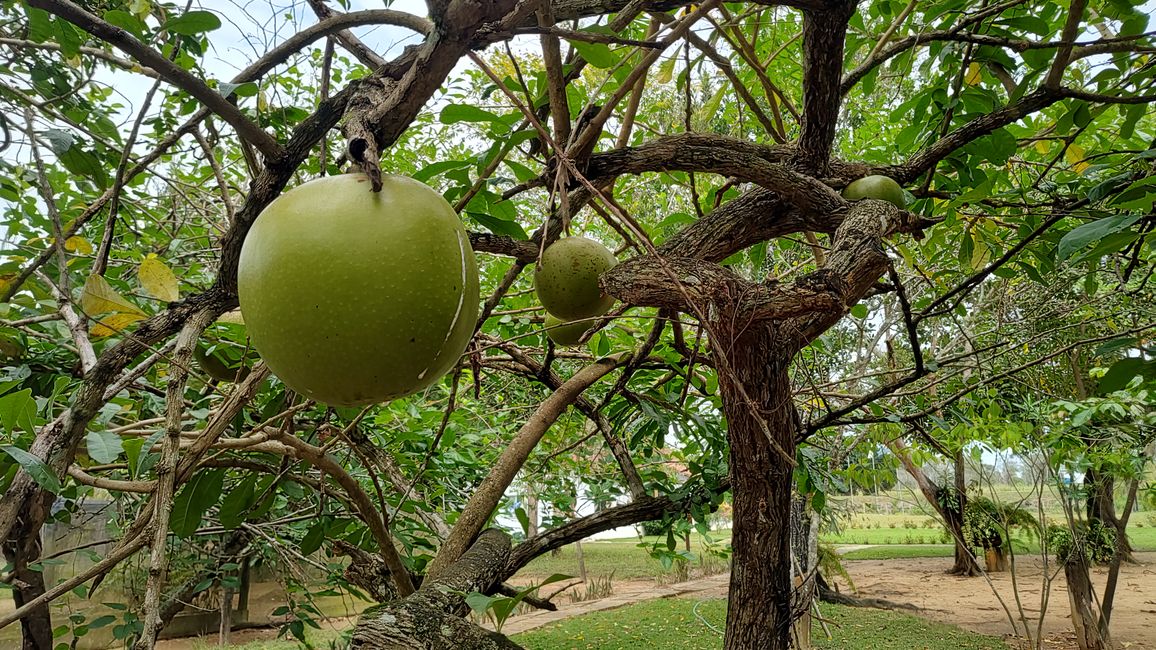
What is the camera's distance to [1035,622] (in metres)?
8.16

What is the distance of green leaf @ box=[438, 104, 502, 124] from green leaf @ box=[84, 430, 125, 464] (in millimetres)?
734

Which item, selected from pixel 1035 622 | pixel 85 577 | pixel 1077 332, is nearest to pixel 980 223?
pixel 85 577

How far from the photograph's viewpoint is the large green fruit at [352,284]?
63cm

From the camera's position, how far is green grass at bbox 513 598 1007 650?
7066 millimetres

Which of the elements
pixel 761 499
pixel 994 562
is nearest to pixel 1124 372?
pixel 761 499

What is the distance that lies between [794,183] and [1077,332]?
5708 mm

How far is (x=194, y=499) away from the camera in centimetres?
129

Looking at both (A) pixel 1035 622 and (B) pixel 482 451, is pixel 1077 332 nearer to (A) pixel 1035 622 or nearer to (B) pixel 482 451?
(A) pixel 1035 622

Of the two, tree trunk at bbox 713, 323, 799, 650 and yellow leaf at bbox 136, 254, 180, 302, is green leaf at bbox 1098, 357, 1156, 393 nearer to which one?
tree trunk at bbox 713, 323, 799, 650

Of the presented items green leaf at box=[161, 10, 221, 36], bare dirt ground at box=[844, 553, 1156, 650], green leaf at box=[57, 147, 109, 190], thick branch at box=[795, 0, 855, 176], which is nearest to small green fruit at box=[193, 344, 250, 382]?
green leaf at box=[57, 147, 109, 190]

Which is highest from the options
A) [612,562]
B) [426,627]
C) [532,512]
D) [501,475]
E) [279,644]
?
[501,475]

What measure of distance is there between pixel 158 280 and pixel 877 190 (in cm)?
128

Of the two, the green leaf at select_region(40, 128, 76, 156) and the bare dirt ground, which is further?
the bare dirt ground

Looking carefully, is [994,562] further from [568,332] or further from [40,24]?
[40,24]
